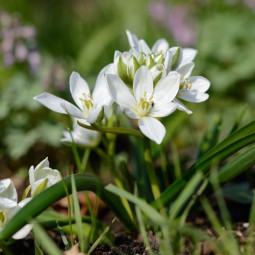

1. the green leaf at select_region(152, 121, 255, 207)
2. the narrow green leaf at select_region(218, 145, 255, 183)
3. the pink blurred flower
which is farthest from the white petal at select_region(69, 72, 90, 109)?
the pink blurred flower

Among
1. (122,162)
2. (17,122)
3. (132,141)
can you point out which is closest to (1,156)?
(17,122)

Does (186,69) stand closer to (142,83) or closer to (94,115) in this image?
(142,83)

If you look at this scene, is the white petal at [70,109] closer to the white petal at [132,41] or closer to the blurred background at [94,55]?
the white petal at [132,41]

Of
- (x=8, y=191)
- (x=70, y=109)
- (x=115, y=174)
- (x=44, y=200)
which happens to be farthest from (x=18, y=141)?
(x=44, y=200)

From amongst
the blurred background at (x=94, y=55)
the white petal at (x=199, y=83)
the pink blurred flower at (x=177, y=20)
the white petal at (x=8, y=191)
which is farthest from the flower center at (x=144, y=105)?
the pink blurred flower at (x=177, y=20)

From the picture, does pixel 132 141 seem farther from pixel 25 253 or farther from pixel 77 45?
pixel 77 45

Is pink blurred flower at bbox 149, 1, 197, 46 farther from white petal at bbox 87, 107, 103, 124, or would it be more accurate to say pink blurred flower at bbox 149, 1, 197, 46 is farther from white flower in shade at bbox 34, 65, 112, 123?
white petal at bbox 87, 107, 103, 124
